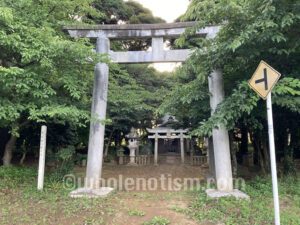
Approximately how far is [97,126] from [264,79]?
14.0ft

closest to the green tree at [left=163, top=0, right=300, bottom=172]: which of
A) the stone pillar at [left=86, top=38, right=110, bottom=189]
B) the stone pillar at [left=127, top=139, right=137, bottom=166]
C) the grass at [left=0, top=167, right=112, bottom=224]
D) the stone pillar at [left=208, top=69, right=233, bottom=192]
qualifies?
the stone pillar at [left=208, top=69, right=233, bottom=192]

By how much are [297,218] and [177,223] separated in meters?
2.08

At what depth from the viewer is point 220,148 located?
16.7 feet

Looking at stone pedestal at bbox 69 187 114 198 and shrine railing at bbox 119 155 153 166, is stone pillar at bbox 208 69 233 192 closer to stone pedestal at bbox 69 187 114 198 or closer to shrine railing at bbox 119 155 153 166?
stone pedestal at bbox 69 187 114 198

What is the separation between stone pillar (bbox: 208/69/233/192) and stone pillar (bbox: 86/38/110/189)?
297 centimetres

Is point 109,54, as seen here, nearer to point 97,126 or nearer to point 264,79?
point 97,126

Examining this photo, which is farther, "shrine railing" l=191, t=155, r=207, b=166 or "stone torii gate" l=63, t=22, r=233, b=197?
"shrine railing" l=191, t=155, r=207, b=166

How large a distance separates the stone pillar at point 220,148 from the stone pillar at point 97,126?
9.74ft

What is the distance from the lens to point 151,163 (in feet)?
48.1

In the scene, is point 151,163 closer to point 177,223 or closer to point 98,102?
point 98,102

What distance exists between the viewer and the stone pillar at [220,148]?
4969 millimetres

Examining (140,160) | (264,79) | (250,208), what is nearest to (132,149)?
(140,160)

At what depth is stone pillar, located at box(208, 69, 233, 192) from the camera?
16.3 feet

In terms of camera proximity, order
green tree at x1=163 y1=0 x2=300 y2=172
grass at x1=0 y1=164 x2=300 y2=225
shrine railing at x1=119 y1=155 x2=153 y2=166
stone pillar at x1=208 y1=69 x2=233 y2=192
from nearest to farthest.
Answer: green tree at x1=163 y1=0 x2=300 y2=172
grass at x1=0 y1=164 x2=300 y2=225
stone pillar at x1=208 y1=69 x2=233 y2=192
shrine railing at x1=119 y1=155 x2=153 y2=166
